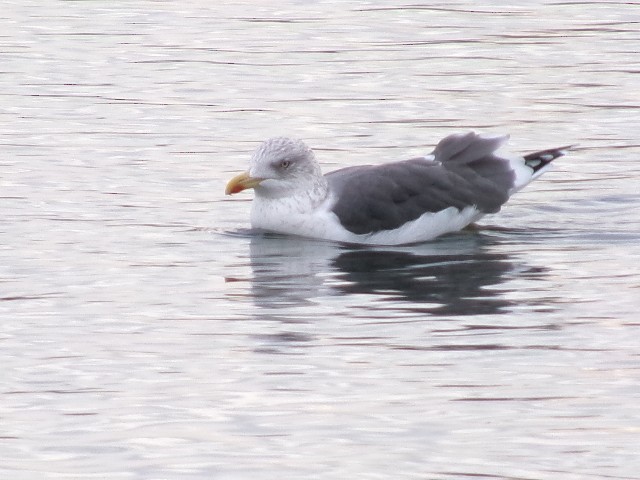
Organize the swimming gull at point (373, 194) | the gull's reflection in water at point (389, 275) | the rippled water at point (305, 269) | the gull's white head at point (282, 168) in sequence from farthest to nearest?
1. the gull's white head at point (282, 168)
2. the swimming gull at point (373, 194)
3. the gull's reflection in water at point (389, 275)
4. the rippled water at point (305, 269)

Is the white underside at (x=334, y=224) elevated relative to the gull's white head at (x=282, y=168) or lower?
lower

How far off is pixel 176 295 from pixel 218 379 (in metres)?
2.22

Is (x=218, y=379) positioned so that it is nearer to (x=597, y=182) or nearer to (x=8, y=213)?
(x=8, y=213)

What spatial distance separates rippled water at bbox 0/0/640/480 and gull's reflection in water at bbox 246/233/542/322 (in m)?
0.04

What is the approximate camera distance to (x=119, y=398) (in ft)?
30.1

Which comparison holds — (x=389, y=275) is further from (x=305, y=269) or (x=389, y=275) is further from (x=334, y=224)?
(x=334, y=224)

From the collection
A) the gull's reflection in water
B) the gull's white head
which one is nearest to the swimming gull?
the gull's white head

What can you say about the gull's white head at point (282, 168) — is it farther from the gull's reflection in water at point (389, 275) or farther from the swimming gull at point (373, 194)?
the gull's reflection in water at point (389, 275)

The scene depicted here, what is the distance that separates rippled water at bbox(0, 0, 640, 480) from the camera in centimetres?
851

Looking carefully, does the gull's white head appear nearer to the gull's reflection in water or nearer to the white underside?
the white underside

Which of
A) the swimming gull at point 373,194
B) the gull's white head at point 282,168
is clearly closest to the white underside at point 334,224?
the swimming gull at point 373,194

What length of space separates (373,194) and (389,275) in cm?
123

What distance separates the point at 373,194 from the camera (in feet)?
44.4

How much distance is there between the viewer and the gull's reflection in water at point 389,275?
37.3 ft
